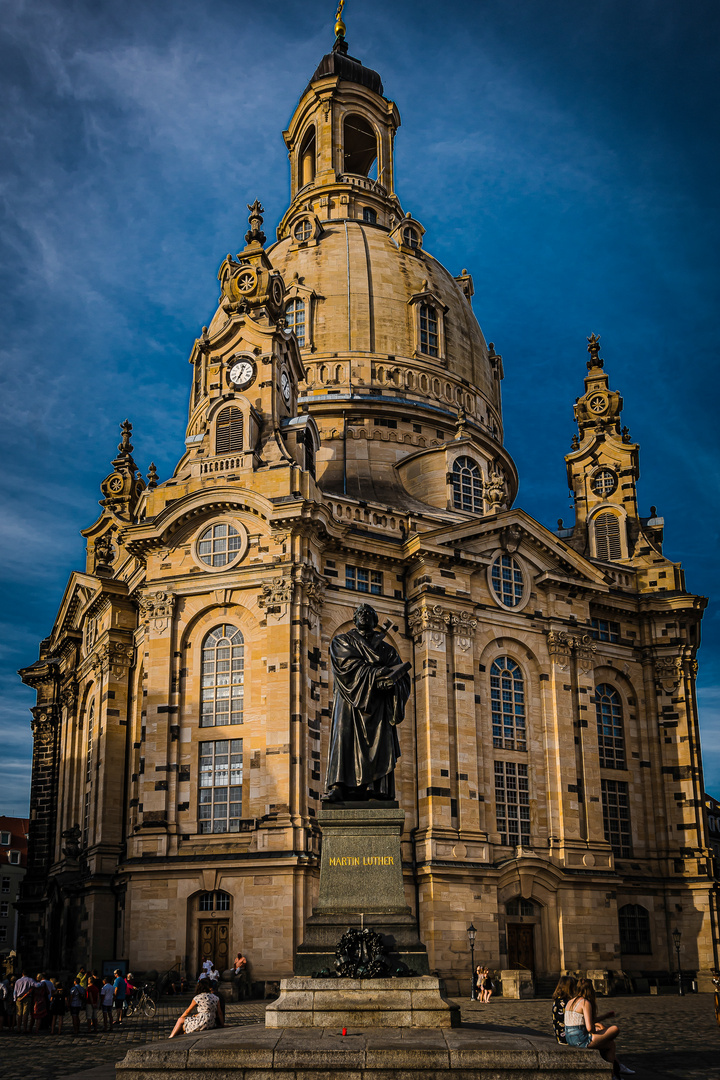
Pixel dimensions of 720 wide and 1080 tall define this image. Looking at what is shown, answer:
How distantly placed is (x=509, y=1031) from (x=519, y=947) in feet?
100

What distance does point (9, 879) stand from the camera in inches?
3570

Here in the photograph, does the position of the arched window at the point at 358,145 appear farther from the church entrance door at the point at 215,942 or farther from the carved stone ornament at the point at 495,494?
the church entrance door at the point at 215,942

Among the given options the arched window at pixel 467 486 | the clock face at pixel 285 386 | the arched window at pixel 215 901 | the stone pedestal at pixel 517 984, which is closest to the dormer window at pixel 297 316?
the clock face at pixel 285 386

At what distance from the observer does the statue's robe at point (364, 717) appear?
60.6ft

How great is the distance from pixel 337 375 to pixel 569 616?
18.4 metres

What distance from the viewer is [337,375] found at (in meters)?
59.3

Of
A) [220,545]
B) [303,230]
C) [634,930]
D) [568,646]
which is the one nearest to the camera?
[220,545]

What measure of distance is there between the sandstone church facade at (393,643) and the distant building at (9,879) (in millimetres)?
29613

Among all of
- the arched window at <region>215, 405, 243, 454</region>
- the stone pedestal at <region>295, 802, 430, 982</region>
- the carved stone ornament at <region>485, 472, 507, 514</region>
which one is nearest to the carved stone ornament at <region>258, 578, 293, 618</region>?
the arched window at <region>215, 405, 243, 454</region>

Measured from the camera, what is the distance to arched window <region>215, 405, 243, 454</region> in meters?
48.3

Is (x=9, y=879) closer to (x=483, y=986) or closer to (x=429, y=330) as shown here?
(x=429, y=330)

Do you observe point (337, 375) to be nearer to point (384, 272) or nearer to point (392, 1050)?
point (384, 272)

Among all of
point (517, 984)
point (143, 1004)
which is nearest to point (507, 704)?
point (517, 984)

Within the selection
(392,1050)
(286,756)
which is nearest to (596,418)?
(286,756)
